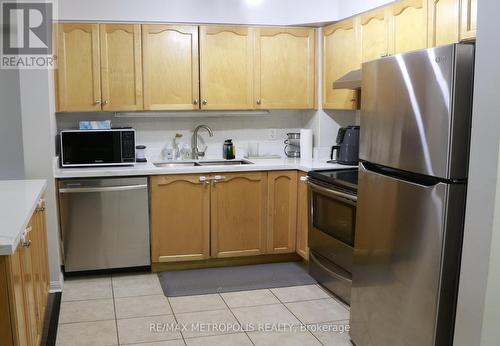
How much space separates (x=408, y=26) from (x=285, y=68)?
1.31 meters

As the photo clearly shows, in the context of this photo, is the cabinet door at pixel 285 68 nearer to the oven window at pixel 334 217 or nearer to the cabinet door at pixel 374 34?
the cabinet door at pixel 374 34

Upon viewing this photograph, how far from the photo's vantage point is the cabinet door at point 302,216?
13.5 ft

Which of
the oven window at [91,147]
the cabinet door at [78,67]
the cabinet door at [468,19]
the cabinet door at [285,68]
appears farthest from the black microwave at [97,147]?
the cabinet door at [468,19]

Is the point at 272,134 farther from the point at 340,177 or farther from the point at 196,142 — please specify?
the point at 340,177

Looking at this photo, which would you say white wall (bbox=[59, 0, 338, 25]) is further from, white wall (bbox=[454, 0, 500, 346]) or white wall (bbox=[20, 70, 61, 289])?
white wall (bbox=[454, 0, 500, 346])

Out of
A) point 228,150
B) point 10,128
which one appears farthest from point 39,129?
point 228,150

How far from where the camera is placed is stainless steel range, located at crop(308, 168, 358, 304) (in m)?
3.39

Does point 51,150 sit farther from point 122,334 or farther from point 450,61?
point 450,61

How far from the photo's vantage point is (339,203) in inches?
137

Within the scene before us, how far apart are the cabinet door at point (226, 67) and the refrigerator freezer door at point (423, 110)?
1.88 m

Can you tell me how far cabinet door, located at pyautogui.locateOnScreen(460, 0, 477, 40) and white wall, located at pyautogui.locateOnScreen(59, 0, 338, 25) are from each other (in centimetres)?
159

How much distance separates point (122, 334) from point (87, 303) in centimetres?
57

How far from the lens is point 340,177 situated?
3.62 m

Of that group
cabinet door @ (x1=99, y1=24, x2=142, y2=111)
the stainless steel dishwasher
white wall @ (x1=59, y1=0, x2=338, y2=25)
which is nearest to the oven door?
the stainless steel dishwasher
